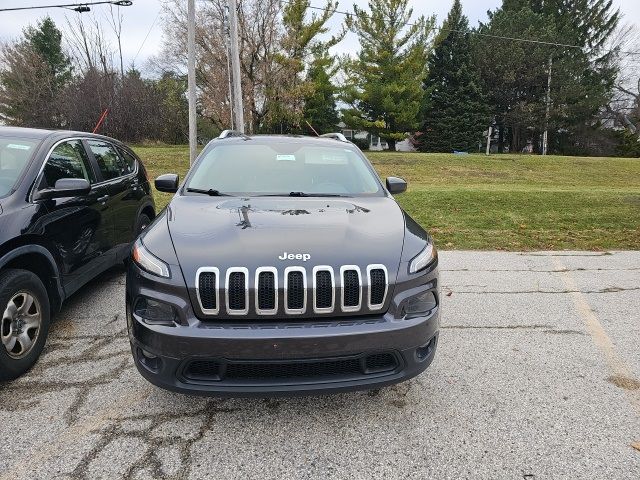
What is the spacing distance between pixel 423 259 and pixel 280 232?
Answer: 33.6 inches

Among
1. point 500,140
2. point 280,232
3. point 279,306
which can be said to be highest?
point 280,232

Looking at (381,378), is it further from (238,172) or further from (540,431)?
A: (238,172)

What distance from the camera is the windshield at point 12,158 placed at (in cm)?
338

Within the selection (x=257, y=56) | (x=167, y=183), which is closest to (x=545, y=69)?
(x=257, y=56)

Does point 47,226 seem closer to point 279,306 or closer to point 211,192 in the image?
point 211,192

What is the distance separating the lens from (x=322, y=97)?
3747cm

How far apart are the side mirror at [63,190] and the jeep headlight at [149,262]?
48.5 inches

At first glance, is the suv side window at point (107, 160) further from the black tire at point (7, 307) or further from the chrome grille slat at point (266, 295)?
the chrome grille slat at point (266, 295)

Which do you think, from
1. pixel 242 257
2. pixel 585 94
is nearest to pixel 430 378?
pixel 242 257

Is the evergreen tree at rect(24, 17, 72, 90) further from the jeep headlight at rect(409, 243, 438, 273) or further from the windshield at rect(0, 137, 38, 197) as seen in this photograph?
the jeep headlight at rect(409, 243, 438, 273)

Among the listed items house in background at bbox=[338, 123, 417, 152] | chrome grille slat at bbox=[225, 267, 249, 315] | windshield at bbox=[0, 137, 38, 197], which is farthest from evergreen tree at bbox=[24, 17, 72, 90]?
chrome grille slat at bbox=[225, 267, 249, 315]

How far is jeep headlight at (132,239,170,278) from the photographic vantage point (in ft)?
8.13

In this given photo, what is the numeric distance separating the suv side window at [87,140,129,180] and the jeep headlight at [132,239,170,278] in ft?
7.82

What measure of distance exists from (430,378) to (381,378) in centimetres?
88
